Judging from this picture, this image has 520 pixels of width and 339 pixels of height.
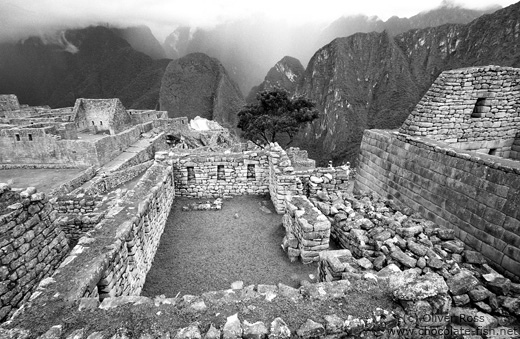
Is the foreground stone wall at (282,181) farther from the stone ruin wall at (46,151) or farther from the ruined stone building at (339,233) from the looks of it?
the stone ruin wall at (46,151)

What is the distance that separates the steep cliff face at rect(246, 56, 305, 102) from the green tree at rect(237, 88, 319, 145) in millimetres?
100259

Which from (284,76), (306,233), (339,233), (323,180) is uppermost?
(284,76)

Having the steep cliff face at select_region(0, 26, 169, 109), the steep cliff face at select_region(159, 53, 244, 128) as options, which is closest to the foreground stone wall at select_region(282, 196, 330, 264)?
the steep cliff face at select_region(159, 53, 244, 128)

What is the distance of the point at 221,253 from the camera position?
6.15 m

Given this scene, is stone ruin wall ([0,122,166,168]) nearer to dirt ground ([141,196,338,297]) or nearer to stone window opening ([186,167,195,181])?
stone window opening ([186,167,195,181])

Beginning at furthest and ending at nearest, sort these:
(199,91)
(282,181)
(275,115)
A: (199,91) < (275,115) < (282,181)

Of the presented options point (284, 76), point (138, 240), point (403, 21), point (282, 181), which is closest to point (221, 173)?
point (282, 181)

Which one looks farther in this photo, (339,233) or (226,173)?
(226,173)

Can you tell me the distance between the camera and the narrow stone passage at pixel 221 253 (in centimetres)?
526

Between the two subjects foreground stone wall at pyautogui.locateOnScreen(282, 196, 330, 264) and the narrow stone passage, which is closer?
the narrow stone passage

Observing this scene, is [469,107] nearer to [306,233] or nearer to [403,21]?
[306,233]

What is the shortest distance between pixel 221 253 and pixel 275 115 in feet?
48.0

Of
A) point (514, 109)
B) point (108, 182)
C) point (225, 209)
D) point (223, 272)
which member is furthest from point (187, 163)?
point (514, 109)

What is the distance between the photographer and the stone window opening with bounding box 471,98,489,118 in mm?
7445
